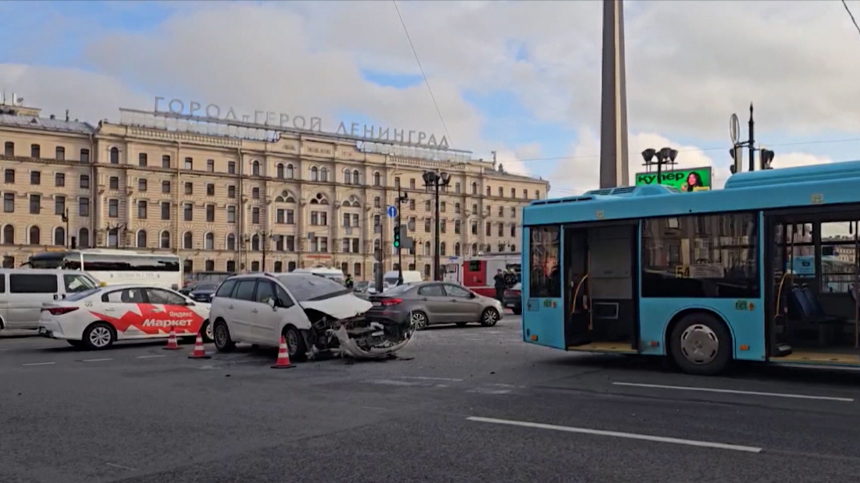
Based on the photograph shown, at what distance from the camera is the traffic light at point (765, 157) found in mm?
27164

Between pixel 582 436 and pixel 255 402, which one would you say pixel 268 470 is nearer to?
pixel 582 436

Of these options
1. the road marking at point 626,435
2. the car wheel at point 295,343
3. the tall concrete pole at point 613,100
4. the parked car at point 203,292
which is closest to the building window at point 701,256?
the road marking at point 626,435

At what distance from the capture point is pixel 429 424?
324 inches

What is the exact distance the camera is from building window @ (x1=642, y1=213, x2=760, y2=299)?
37.0ft

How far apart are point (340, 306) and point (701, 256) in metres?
6.68

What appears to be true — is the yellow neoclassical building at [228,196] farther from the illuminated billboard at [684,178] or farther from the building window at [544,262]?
the building window at [544,262]

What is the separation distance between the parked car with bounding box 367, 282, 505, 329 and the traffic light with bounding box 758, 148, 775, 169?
10.7 meters

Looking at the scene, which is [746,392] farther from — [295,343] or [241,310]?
[241,310]

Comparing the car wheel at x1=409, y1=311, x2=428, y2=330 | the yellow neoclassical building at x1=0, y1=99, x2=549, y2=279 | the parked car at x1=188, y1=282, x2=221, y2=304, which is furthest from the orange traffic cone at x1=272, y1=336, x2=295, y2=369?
the yellow neoclassical building at x1=0, y1=99, x2=549, y2=279

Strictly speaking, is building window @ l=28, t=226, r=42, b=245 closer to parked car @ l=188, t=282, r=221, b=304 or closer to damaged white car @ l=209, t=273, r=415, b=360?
parked car @ l=188, t=282, r=221, b=304

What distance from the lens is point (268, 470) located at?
6.42 meters

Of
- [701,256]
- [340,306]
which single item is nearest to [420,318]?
[340,306]

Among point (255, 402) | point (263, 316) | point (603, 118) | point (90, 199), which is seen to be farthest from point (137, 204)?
point (255, 402)

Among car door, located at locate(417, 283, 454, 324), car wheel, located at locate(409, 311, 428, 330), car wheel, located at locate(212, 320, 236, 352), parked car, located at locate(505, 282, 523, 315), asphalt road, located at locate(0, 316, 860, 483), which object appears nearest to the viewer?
asphalt road, located at locate(0, 316, 860, 483)
